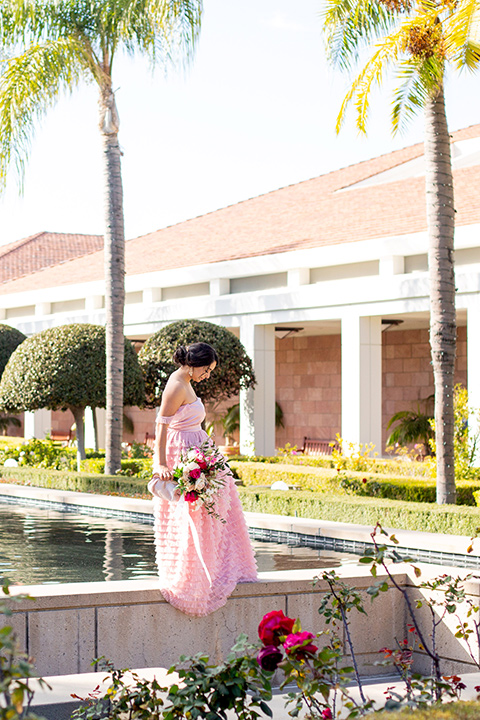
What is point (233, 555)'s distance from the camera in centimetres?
599

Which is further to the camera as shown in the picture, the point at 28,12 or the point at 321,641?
the point at 28,12

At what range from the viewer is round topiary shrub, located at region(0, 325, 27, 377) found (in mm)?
24031

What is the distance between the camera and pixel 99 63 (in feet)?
56.4

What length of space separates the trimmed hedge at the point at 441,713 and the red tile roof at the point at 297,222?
50.3 feet

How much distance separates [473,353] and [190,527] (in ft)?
38.1

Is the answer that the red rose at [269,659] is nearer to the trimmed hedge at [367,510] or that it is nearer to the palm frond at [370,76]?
the trimmed hedge at [367,510]

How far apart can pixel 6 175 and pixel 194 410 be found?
36.9 ft

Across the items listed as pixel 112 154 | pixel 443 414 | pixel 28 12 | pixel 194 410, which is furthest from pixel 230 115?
pixel 194 410

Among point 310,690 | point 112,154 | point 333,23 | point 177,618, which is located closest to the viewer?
point 310,690

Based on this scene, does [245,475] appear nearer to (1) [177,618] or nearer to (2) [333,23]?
(2) [333,23]

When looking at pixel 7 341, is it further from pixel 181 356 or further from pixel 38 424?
pixel 181 356

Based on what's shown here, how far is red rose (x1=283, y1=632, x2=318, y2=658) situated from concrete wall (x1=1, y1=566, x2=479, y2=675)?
1.82 metres

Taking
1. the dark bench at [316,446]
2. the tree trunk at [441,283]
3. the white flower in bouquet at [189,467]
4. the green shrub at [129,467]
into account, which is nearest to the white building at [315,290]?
the dark bench at [316,446]

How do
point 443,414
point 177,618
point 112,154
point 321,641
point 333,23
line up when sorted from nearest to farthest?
point 177,618 → point 321,641 → point 443,414 → point 333,23 → point 112,154
